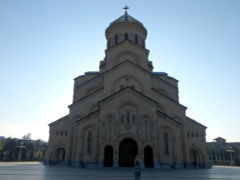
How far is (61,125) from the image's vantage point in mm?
27312

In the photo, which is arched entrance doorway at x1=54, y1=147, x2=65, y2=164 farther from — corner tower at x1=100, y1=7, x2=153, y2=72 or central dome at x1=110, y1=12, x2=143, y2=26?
central dome at x1=110, y1=12, x2=143, y2=26

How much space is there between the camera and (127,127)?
70.3 feet

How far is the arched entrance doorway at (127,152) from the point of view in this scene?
2331 cm

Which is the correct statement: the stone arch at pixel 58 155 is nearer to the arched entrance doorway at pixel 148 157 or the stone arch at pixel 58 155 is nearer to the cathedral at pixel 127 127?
the cathedral at pixel 127 127

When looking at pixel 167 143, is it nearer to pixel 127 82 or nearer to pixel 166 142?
pixel 166 142

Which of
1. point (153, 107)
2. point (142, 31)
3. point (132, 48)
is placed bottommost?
point (153, 107)

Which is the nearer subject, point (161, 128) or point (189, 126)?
point (161, 128)

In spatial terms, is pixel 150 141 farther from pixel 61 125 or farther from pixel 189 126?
pixel 61 125

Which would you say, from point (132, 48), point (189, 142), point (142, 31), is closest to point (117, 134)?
point (189, 142)

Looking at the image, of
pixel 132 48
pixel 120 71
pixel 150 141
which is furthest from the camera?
pixel 132 48

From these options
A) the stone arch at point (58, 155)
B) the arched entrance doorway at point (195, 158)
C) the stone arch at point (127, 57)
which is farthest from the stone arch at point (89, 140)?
the arched entrance doorway at point (195, 158)

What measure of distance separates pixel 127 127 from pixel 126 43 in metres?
14.4

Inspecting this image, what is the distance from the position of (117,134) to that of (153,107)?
5.41 m

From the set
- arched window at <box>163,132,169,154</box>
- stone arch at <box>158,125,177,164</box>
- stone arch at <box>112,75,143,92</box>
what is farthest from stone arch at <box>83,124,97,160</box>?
arched window at <box>163,132,169,154</box>
